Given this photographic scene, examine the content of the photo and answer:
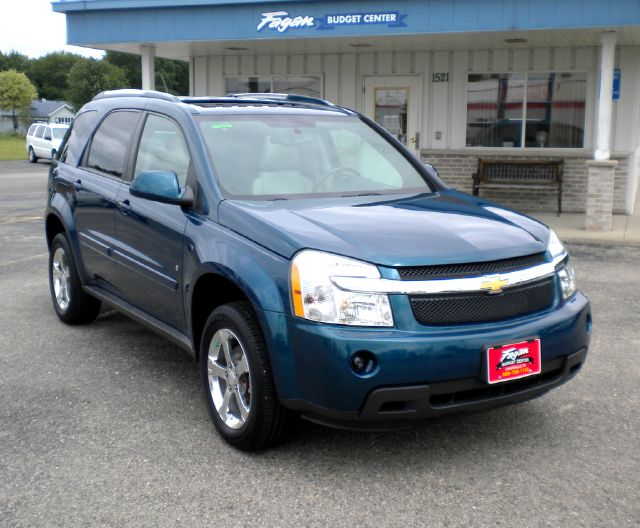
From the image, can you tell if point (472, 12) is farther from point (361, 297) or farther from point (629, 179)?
point (361, 297)

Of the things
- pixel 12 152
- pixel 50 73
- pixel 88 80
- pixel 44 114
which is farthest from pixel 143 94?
pixel 50 73

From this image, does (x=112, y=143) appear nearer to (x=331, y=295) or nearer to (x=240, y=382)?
(x=240, y=382)

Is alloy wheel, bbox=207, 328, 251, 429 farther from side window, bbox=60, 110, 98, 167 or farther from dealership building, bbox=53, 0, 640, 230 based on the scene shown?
dealership building, bbox=53, 0, 640, 230

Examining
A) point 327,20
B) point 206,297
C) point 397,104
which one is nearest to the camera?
point 206,297

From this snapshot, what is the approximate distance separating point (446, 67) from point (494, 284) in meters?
12.0

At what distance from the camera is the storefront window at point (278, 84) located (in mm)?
15969

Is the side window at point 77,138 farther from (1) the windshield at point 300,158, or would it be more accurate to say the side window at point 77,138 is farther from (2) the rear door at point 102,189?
(1) the windshield at point 300,158

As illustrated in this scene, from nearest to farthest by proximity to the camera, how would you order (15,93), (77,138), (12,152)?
(77,138), (12,152), (15,93)

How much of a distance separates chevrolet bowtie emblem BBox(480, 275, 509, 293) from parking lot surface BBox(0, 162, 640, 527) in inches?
24.7

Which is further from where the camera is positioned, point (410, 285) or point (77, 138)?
point (77, 138)

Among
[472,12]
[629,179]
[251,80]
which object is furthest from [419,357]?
[251,80]

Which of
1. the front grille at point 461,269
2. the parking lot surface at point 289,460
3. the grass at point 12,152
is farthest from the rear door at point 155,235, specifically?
the grass at point 12,152

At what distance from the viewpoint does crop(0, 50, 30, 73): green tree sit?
132m

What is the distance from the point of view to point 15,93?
96.7m
